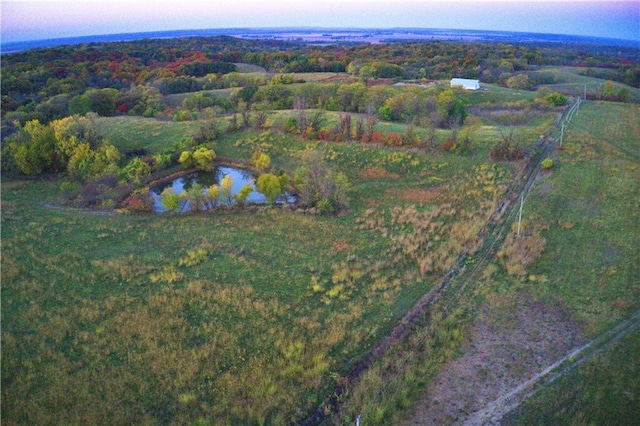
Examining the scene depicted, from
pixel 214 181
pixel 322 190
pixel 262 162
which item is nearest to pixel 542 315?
pixel 322 190

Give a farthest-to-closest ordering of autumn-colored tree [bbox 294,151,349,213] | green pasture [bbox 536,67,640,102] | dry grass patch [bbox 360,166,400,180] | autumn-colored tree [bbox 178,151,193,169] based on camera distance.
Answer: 1. green pasture [bbox 536,67,640,102]
2. autumn-colored tree [bbox 178,151,193,169]
3. dry grass patch [bbox 360,166,400,180]
4. autumn-colored tree [bbox 294,151,349,213]

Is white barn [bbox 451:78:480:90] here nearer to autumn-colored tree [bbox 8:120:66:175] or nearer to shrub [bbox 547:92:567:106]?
shrub [bbox 547:92:567:106]

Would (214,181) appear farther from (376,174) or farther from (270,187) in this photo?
(376,174)

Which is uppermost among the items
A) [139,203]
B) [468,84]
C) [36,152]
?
[468,84]

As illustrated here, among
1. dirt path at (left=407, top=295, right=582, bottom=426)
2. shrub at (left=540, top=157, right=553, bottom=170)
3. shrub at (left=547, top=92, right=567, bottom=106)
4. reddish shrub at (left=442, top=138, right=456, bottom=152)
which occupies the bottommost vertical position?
dirt path at (left=407, top=295, right=582, bottom=426)

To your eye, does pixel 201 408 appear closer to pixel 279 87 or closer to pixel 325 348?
pixel 325 348

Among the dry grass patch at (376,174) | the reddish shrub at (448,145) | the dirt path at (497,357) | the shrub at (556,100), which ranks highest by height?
the shrub at (556,100)

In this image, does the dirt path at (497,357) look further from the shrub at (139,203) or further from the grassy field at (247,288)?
the shrub at (139,203)

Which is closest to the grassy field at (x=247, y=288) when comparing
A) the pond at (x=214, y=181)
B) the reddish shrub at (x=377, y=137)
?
the pond at (x=214, y=181)

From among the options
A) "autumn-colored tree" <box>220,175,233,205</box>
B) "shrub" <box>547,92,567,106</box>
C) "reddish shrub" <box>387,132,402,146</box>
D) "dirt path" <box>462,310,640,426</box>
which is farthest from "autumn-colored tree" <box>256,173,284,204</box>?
"shrub" <box>547,92,567,106</box>
